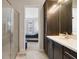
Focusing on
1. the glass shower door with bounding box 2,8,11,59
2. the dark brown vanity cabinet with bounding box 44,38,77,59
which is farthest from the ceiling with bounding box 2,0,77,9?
the glass shower door with bounding box 2,8,11,59

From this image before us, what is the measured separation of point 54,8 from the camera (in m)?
5.52

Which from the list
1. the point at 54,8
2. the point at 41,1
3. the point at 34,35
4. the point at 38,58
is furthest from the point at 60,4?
the point at 34,35

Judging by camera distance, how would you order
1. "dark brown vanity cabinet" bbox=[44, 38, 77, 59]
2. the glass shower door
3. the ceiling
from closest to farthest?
"dark brown vanity cabinet" bbox=[44, 38, 77, 59], the glass shower door, the ceiling

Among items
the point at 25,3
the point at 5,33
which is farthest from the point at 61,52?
the point at 25,3

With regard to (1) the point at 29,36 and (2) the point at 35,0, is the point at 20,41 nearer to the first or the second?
(2) the point at 35,0

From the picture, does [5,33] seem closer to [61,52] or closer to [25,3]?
[61,52]

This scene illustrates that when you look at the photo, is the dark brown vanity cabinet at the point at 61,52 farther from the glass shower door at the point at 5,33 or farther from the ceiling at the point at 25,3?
the ceiling at the point at 25,3

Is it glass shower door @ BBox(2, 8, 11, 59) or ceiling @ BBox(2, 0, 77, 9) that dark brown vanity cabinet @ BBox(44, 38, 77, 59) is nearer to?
glass shower door @ BBox(2, 8, 11, 59)

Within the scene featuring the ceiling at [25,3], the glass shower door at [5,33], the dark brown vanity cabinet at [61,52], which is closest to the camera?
the dark brown vanity cabinet at [61,52]

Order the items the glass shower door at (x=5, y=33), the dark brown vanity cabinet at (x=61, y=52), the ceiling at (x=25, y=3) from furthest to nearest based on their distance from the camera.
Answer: the ceiling at (x=25, y=3)
the glass shower door at (x=5, y=33)
the dark brown vanity cabinet at (x=61, y=52)

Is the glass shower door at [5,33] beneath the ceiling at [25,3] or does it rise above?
beneath

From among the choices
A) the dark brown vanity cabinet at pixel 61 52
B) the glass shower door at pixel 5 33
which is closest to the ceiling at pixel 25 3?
the dark brown vanity cabinet at pixel 61 52

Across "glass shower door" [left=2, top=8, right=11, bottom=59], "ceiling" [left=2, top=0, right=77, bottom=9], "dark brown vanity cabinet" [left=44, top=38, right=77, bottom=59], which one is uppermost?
"ceiling" [left=2, top=0, right=77, bottom=9]

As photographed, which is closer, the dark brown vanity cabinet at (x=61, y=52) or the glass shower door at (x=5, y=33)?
the dark brown vanity cabinet at (x=61, y=52)
